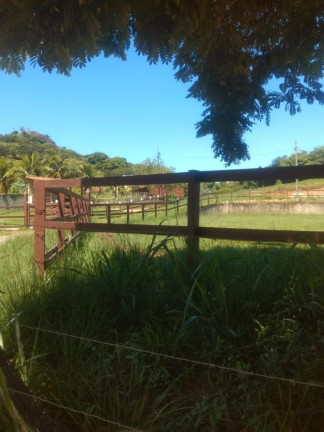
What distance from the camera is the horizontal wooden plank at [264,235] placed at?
290cm

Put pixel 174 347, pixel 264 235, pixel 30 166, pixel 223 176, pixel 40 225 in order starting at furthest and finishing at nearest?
pixel 30 166 < pixel 40 225 < pixel 223 176 < pixel 264 235 < pixel 174 347

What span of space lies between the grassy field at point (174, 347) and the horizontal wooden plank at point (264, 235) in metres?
0.18

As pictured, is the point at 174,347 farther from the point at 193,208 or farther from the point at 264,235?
the point at 193,208

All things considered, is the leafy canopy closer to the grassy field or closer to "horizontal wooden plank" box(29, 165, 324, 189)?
"horizontal wooden plank" box(29, 165, 324, 189)

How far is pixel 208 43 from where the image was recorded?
131 inches

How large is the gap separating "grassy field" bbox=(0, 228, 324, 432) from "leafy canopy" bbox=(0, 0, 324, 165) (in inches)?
69.9

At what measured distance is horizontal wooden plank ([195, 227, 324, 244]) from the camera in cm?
290

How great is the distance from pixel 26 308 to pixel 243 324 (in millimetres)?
1602

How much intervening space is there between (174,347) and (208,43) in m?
2.54

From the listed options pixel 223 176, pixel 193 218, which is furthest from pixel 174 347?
pixel 223 176

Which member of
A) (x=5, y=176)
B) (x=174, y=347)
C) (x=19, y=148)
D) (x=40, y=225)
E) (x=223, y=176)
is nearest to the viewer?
(x=174, y=347)

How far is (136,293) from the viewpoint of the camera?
293 cm

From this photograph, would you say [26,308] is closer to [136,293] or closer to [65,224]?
[136,293]

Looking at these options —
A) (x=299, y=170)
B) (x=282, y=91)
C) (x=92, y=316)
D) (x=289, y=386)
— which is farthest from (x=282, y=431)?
(x=282, y=91)
